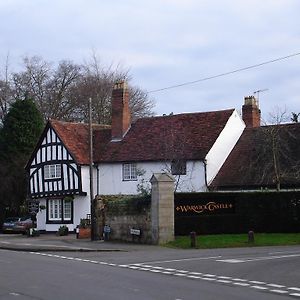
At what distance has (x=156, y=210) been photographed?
3125cm

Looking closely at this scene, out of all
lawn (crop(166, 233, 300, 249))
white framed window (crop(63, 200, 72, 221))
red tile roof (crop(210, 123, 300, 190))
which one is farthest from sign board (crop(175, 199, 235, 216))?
white framed window (crop(63, 200, 72, 221))

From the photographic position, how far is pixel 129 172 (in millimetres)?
45938

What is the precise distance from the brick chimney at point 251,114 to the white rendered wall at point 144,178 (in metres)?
7.75

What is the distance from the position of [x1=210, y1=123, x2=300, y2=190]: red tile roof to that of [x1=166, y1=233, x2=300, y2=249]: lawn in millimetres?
7117

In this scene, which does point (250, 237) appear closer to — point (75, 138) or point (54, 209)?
point (75, 138)

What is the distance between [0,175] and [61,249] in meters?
27.3

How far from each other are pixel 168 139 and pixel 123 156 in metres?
3.56

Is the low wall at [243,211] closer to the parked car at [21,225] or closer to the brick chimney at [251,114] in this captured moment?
the brick chimney at [251,114]

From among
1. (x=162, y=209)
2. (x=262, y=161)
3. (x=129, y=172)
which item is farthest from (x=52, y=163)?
(x=162, y=209)

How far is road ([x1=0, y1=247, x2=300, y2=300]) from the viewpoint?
43.4ft

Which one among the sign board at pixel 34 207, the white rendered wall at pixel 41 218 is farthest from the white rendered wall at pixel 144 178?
the sign board at pixel 34 207

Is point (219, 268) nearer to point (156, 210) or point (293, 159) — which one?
point (156, 210)

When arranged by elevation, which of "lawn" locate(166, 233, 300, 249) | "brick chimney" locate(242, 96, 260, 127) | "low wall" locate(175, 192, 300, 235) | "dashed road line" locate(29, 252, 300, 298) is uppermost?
"brick chimney" locate(242, 96, 260, 127)

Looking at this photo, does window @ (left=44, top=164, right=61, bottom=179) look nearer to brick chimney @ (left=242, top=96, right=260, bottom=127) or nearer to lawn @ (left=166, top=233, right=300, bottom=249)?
brick chimney @ (left=242, top=96, right=260, bottom=127)
